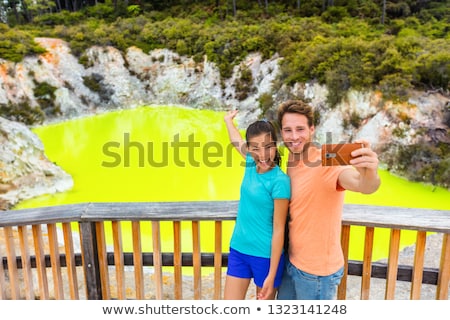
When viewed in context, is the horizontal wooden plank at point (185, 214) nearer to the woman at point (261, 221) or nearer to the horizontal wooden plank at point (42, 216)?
the horizontal wooden plank at point (42, 216)

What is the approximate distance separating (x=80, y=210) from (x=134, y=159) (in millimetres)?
6577

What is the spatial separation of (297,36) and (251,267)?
37.2 feet

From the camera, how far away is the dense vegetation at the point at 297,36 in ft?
26.3

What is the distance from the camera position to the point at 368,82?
320 inches

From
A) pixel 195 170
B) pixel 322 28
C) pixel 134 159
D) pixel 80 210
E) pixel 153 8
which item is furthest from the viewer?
pixel 153 8

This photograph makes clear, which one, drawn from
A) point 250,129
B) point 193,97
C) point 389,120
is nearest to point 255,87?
point 193,97

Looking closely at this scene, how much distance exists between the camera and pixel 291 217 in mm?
1431

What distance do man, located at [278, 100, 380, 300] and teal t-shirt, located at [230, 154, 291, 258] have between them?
52mm

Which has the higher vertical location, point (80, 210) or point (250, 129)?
point (250, 129)

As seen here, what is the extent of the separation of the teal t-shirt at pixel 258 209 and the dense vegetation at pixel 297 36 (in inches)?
228

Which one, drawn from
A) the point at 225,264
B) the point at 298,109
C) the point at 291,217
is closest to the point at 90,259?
the point at 225,264

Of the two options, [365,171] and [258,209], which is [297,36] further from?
[365,171]
